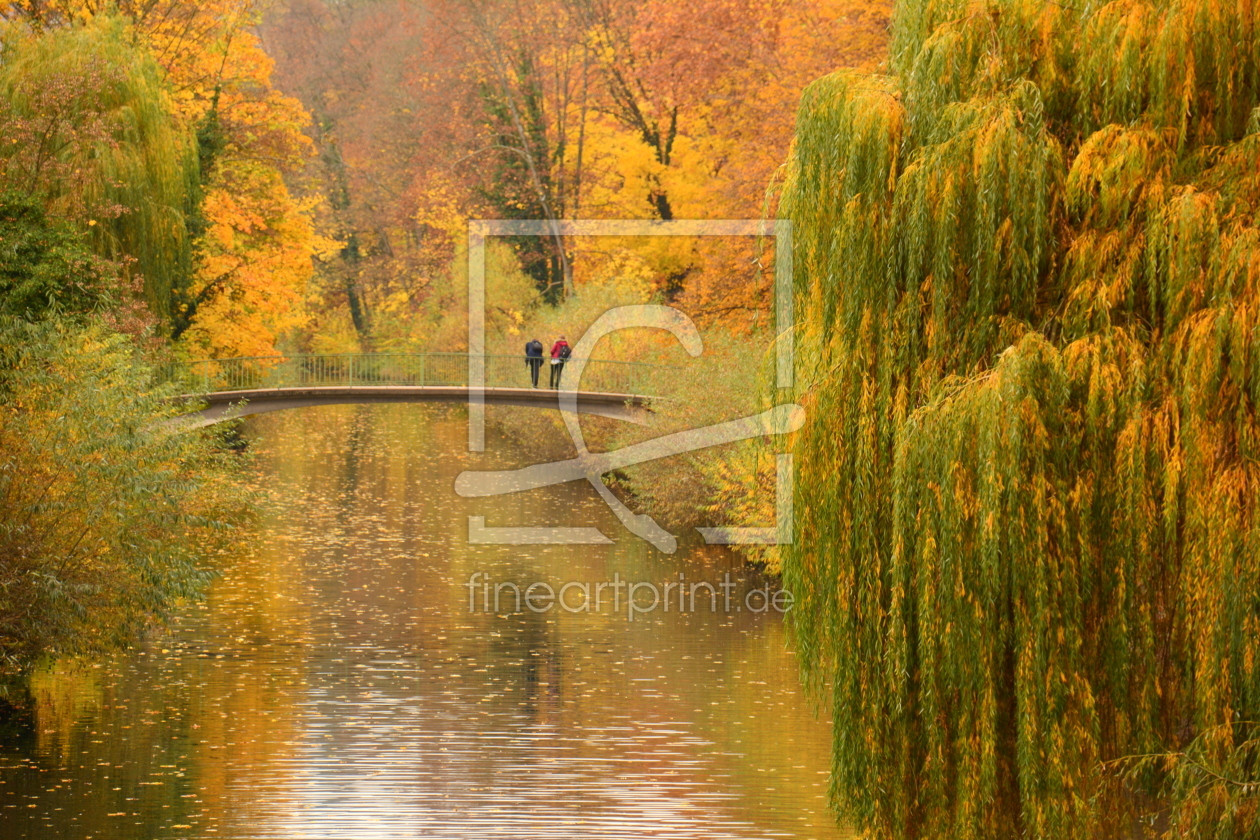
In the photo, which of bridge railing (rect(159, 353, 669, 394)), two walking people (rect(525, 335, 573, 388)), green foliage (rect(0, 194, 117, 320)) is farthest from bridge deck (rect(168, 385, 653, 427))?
green foliage (rect(0, 194, 117, 320))

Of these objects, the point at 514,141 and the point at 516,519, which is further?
the point at 514,141

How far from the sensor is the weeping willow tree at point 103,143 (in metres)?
28.5

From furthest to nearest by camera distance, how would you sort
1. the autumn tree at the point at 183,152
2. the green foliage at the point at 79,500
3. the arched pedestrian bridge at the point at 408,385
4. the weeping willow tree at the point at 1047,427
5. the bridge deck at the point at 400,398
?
1. the arched pedestrian bridge at the point at 408,385
2. the bridge deck at the point at 400,398
3. the autumn tree at the point at 183,152
4. the green foliage at the point at 79,500
5. the weeping willow tree at the point at 1047,427

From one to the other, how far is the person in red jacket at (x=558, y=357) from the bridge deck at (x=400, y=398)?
2.31 ft

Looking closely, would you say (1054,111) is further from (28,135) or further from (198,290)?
(198,290)

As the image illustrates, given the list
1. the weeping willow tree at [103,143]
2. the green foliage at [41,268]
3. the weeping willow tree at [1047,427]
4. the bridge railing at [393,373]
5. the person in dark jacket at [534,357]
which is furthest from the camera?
the person in dark jacket at [534,357]

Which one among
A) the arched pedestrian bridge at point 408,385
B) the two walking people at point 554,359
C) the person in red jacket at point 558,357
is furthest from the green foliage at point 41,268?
the person in red jacket at point 558,357

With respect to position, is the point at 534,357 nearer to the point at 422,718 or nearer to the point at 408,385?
the point at 408,385

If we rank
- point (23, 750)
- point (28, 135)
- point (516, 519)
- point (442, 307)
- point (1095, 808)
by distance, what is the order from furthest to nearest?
point (442, 307), point (516, 519), point (28, 135), point (23, 750), point (1095, 808)

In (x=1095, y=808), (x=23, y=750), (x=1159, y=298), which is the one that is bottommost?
(x=23, y=750)

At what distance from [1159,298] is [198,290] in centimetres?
3358

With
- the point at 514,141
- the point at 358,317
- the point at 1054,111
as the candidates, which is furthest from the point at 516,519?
the point at 1054,111

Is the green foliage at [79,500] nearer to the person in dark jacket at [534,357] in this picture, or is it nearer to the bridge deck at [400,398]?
the bridge deck at [400,398]

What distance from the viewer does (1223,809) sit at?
27.7 feet
